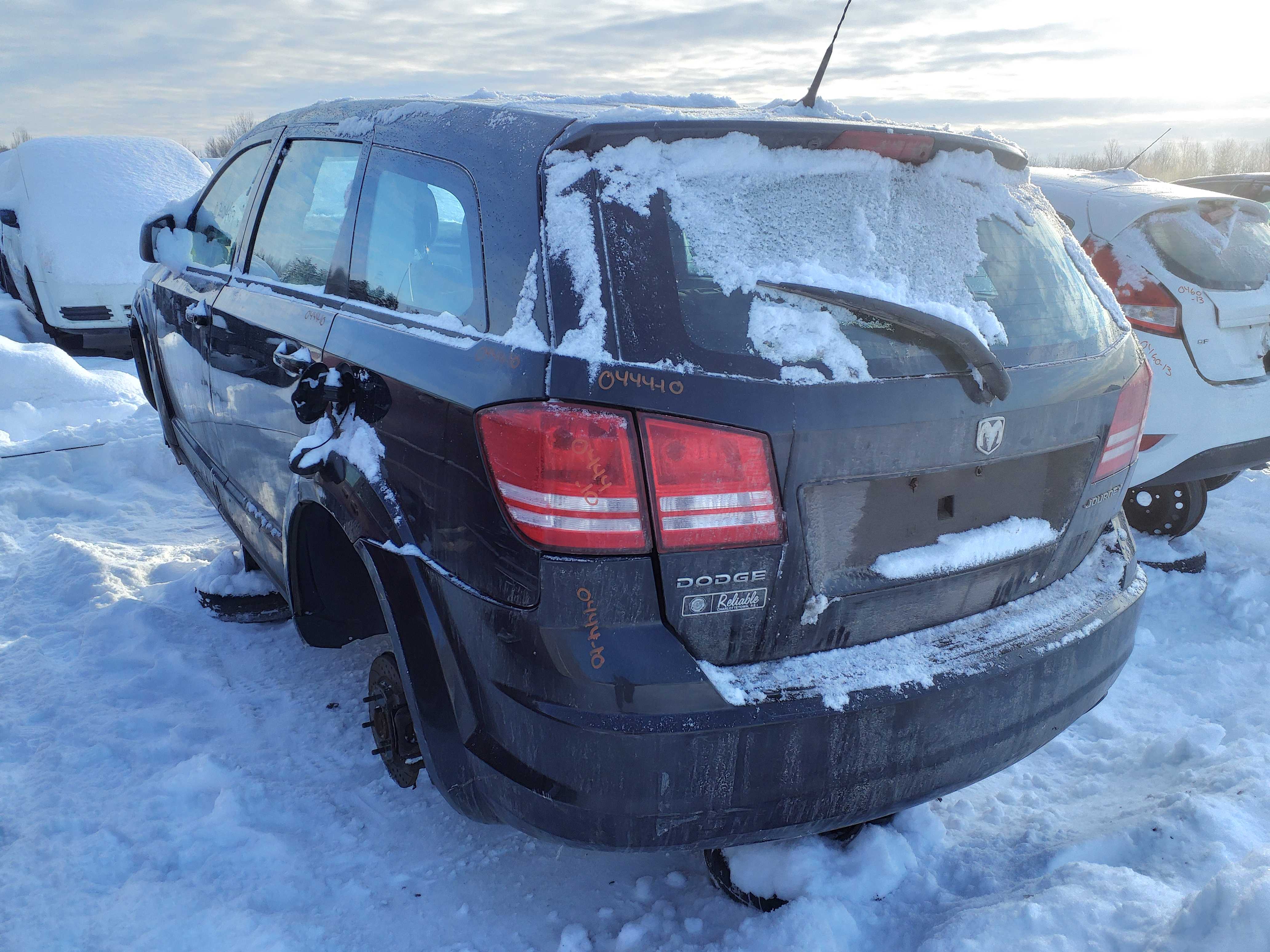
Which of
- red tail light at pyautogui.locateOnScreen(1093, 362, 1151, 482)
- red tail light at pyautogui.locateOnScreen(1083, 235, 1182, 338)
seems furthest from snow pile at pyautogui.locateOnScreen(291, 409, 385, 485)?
red tail light at pyautogui.locateOnScreen(1083, 235, 1182, 338)

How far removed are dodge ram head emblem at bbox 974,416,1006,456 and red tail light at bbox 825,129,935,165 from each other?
23.8 inches

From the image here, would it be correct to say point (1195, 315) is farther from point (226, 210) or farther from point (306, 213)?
point (226, 210)

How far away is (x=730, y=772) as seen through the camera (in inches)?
66.6

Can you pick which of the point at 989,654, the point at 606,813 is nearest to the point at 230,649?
the point at 606,813

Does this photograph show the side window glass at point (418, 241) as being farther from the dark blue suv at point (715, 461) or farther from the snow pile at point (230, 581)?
the snow pile at point (230, 581)

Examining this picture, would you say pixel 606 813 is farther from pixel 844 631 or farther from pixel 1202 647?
pixel 1202 647

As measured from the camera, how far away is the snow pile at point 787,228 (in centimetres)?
171

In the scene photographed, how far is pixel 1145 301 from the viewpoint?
408 centimetres

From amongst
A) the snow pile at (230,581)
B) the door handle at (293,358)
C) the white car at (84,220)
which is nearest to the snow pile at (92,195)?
the white car at (84,220)

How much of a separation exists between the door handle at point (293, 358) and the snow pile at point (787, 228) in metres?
0.91

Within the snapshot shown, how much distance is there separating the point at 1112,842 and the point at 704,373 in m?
1.80

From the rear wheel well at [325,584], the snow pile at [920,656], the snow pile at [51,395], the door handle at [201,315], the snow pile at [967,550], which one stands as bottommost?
the snow pile at [51,395]

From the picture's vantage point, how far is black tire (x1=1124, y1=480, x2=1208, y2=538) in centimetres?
456

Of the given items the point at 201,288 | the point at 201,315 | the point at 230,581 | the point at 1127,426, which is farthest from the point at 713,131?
the point at 230,581
